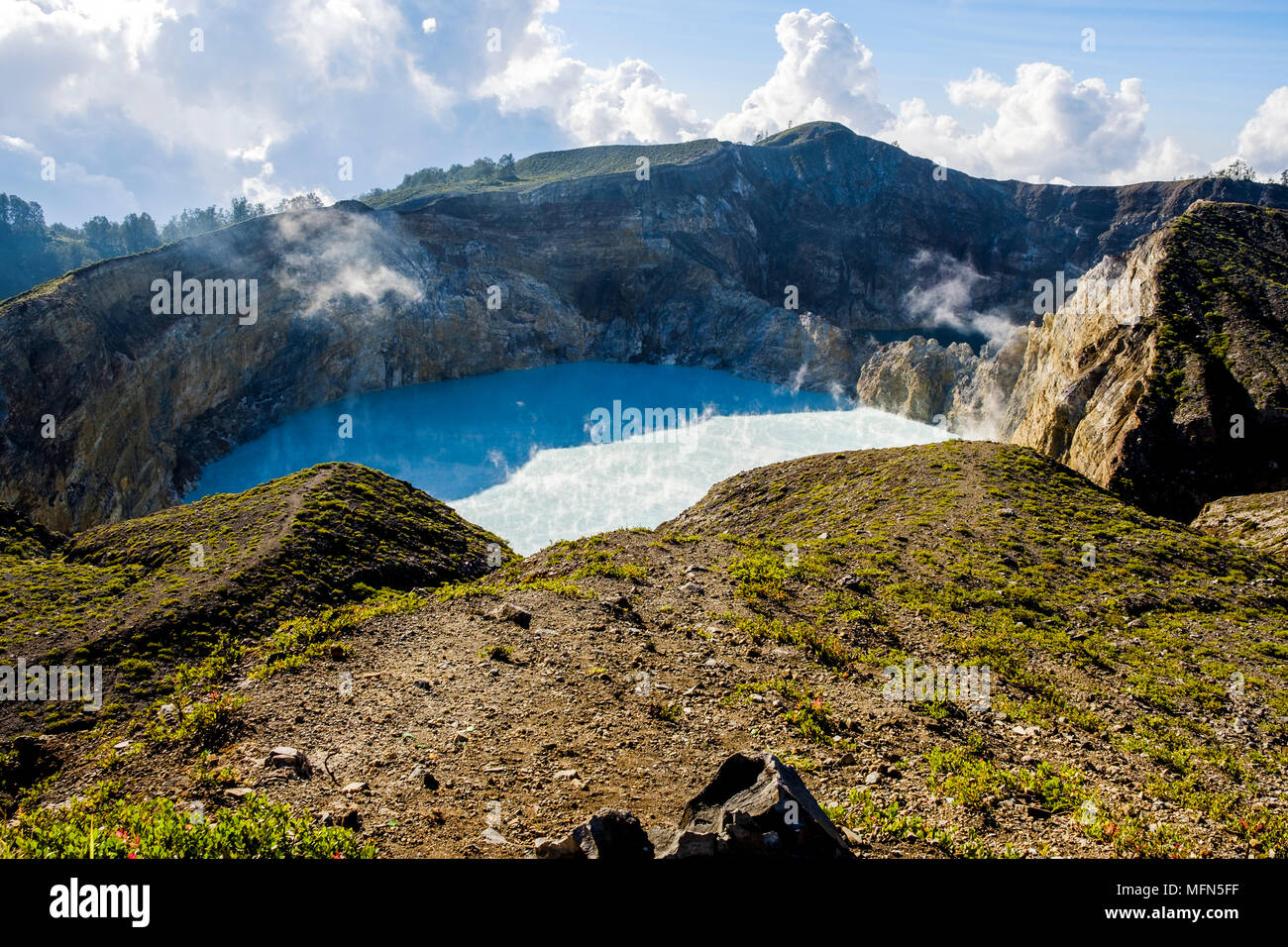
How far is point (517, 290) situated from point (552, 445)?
146 feet

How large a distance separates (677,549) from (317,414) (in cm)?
5819

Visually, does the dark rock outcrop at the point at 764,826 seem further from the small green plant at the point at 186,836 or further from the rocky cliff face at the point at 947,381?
the rocky cliff face at the point at 947,381

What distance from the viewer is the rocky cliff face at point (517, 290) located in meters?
48.7

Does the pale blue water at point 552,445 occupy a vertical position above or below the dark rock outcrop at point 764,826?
above

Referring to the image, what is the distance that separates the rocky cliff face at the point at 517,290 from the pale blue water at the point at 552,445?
5673 mm

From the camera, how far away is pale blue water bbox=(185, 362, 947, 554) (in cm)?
4003

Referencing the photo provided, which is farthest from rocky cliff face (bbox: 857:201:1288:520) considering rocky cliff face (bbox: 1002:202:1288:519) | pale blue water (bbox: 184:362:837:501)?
pale blue water (bbox: 184:362:837:501)

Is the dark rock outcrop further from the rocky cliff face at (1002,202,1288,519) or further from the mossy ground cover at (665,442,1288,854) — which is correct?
the rocky cliff face at (1002,202,1288,519)

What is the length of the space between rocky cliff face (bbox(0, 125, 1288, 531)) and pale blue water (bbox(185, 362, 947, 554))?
5673mm

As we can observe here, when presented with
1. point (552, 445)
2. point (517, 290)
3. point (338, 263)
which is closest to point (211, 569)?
point (552, 445)

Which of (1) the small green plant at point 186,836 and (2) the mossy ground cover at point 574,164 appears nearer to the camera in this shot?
(1) the small green plant at point 186,836

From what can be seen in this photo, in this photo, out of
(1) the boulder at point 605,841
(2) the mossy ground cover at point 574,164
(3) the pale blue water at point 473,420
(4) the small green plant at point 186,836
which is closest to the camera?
(1) the boulder at point 605,841

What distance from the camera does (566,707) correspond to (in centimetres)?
1116

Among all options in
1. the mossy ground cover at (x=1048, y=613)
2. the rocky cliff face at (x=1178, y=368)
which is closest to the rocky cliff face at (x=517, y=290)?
the rocky cliff face at (x=1178, y=368)
